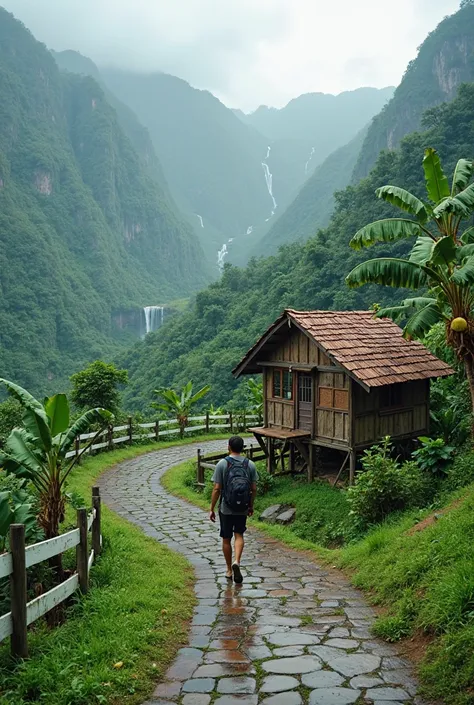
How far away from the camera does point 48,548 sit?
18.7ft

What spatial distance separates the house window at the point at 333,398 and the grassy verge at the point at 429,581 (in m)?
4.33

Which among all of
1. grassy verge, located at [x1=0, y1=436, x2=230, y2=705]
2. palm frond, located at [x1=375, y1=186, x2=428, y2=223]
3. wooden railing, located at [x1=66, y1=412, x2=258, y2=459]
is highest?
palm frond, located at [x1=375, y1=186, x2=428, y2=223]

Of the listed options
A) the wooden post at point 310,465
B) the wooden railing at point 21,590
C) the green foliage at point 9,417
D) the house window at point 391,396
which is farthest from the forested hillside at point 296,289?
the wooden railing at point 21,590

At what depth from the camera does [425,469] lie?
1203 centimetres

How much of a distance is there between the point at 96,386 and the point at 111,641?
16622 millimetres

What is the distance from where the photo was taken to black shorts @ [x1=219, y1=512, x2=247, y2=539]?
24.5 ft

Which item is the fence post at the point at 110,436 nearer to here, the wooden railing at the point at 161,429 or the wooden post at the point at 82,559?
the wooden railing at the point at 161,429

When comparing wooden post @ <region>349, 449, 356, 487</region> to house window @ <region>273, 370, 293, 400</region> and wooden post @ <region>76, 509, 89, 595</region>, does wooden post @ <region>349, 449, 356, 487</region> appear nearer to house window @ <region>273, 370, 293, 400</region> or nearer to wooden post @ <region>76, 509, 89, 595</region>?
house window @ <region>273, 370, 293, 400</region>

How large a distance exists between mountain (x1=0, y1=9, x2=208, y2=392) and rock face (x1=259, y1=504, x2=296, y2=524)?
70.6 metres

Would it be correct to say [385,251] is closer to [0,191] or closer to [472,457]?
[472,457]

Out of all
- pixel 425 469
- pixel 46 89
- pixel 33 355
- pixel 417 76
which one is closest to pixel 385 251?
pixel 425 469

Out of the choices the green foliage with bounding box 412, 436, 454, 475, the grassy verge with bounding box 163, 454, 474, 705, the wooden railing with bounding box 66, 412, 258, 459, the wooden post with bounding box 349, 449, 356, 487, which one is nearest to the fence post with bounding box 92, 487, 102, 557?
the grassy verge with bounding box 163, 454, 474, 705

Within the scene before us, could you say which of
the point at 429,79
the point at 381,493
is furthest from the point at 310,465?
the point at 429,79

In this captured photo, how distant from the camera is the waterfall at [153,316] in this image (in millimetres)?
115969
